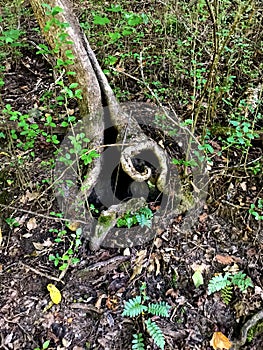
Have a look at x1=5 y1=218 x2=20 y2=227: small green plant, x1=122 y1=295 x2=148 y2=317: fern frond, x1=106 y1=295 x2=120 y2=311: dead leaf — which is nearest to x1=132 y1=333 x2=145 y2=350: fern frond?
x1=122 y1=295 x2=148 y2=317: fern frond

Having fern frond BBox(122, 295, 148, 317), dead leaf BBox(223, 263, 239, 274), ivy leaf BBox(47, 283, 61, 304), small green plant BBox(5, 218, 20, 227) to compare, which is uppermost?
small green plant BBox(5, 218, 20, 227)

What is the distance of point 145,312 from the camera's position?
116 inches

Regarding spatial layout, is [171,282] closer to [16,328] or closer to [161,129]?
[16,328]

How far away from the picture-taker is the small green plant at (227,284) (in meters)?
3.04

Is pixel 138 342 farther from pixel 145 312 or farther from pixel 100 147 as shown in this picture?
pixel 100 147

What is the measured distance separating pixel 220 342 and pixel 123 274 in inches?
39.0

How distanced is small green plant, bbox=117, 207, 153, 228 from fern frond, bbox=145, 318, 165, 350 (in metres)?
0.90

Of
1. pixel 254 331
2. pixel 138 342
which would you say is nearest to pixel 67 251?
pixel 138 342

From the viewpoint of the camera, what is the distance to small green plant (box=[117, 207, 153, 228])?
3367mm

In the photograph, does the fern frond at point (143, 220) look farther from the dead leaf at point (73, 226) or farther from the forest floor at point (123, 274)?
the dead leaf at point (73, 226)

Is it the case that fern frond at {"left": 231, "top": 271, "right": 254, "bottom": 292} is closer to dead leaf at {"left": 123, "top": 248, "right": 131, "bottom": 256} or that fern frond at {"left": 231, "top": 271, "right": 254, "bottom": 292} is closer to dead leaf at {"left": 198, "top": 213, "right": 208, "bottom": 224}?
dead leaf at {"left": 198, "top": 213, "right": 208, "bottom": 224}

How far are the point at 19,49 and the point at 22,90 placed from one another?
0.89 meters

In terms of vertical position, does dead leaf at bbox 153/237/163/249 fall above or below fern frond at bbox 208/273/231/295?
above

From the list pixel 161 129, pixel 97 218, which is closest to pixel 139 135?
pixel 161 129
